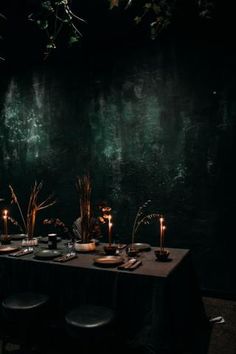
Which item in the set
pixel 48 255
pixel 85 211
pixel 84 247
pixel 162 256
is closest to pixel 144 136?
pixel 85 211

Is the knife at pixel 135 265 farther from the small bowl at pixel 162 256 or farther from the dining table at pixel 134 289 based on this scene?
the small bowl at pixel 162 256

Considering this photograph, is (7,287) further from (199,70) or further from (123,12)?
(123,12)

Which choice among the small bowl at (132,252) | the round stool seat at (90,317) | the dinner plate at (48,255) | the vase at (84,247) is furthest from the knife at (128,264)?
the dinner plate at (48,255)

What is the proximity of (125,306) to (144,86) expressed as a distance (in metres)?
3.16

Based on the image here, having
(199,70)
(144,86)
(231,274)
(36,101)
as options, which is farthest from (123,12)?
(231,274)

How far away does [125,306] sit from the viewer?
2.83m

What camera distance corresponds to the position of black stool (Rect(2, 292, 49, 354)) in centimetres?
282

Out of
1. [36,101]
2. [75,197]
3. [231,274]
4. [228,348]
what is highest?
[36,101]

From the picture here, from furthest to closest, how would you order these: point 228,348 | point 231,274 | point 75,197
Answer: point 75,197, point 231,274, point 228,348

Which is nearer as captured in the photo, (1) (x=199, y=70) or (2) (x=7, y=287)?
(2) (x=7, y=287)

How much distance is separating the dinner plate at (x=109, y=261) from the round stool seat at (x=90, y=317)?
0.34 meters

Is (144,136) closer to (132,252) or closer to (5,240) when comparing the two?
(132,252)

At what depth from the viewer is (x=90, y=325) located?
8.21 ft

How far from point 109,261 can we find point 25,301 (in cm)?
78
